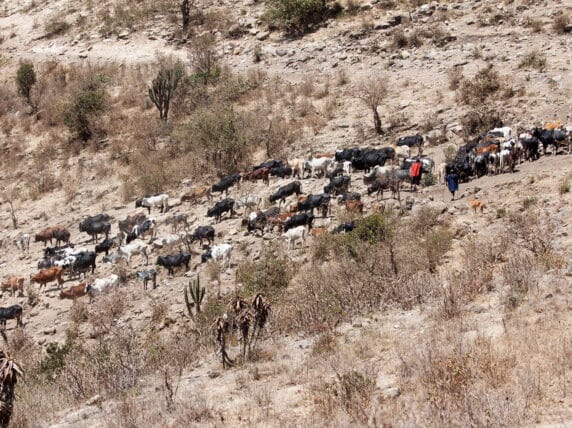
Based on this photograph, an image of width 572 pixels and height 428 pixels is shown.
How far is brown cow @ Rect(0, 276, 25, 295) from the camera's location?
551 inches

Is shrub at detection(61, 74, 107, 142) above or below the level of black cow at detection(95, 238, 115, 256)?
above

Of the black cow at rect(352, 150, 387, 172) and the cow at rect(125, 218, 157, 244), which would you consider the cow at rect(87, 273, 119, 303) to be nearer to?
the cow at rect(125, 218, 157, 244)

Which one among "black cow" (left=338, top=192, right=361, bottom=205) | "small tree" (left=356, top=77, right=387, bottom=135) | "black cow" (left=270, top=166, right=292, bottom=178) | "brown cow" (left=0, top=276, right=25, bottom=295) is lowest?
"brown cow" (left=0, top=276, right=25, bottom=295)

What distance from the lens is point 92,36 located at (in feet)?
118

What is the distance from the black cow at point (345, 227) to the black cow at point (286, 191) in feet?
10.6

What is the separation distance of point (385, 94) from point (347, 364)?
16.9 meters

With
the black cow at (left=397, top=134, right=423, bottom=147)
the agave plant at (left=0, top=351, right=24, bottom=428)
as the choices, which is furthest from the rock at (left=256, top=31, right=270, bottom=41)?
the agave plant at (left=0, top=351, right=24, bottom=428)

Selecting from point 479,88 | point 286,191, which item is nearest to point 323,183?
point 286,191

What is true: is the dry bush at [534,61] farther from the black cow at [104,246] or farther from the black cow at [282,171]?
the black cow at [104,246]

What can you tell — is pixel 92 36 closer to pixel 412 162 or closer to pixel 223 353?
pixel 412 162

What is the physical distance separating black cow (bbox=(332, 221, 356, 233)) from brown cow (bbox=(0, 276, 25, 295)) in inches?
319

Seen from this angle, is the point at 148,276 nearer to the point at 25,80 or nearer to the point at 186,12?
the point at 25,80

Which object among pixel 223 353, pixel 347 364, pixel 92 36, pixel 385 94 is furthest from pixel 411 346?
pixel 92 36

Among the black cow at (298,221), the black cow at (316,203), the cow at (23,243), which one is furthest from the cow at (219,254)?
the cow at (23,243)
